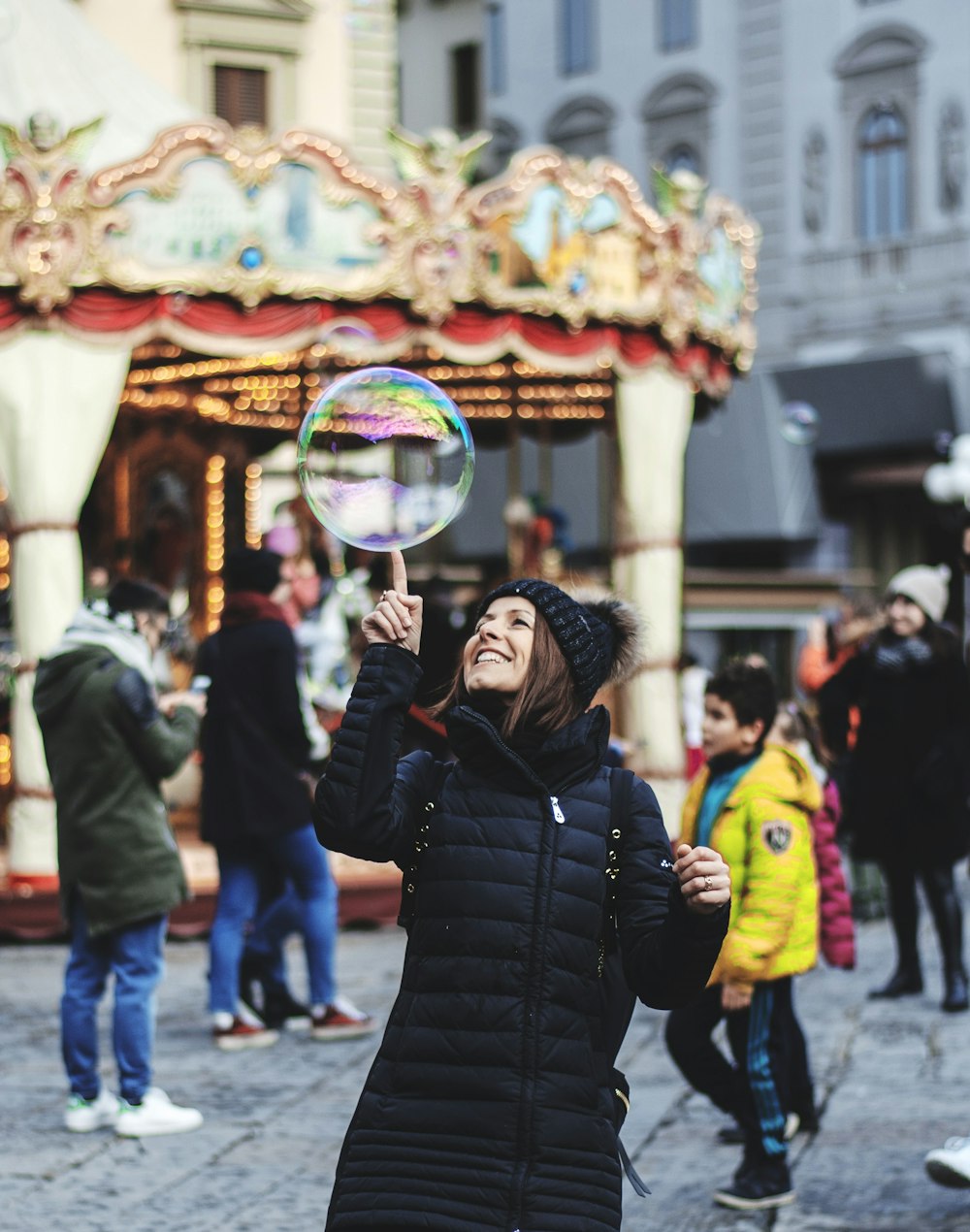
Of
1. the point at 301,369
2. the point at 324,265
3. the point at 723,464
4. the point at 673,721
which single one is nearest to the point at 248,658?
the point at 324,265

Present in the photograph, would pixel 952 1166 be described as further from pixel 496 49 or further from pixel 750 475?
pixel 496 49

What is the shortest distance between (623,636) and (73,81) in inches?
427

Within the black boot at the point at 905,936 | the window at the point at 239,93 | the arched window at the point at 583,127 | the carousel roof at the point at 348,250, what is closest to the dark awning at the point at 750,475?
the arched window at the point at 583,127

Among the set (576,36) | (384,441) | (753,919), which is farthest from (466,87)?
(384,441)

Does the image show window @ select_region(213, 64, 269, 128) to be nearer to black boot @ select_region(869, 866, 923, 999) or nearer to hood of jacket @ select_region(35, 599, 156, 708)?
black boot @ select_region(869, 866, 923, 999)

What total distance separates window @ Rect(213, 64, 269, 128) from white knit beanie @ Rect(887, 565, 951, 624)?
465 inches

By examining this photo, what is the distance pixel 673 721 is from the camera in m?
11.2

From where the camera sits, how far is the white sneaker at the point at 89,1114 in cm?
575

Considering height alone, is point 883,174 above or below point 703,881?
above

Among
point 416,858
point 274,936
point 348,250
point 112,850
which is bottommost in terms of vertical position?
point 274,936

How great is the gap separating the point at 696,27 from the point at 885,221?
4.52m

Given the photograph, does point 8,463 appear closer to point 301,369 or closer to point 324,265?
point 324,265

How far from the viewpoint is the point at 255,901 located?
23.2ft

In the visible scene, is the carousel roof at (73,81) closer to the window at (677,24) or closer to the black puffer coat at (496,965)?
the black puffer coat at (496,965)
